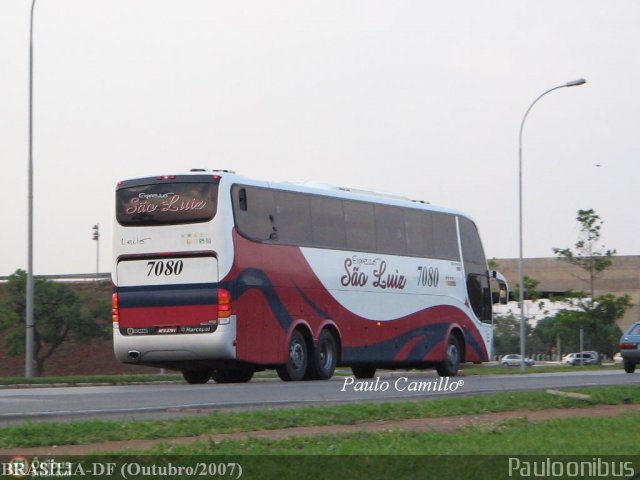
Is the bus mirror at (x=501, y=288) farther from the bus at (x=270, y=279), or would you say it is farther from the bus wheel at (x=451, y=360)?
the bus at (x=270, y=279)

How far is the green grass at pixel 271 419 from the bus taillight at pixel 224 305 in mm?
7046

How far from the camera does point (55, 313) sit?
172ft

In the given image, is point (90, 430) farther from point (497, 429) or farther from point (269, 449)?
point (497, 429)

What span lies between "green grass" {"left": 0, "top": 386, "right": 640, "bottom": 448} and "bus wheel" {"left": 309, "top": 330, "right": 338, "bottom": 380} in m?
8.41

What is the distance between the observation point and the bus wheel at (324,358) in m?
25.2

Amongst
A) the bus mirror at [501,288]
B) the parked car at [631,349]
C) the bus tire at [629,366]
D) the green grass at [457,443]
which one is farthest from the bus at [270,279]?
the green grass at [457,443]

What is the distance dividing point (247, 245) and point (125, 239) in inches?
91.7

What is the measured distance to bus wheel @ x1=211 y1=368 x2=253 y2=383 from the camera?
27031 mm

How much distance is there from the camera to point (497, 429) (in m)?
11.9

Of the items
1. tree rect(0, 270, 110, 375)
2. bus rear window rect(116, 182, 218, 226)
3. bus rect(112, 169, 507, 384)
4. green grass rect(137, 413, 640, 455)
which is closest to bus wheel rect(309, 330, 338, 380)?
bus rect(112, 169, 507, 384)

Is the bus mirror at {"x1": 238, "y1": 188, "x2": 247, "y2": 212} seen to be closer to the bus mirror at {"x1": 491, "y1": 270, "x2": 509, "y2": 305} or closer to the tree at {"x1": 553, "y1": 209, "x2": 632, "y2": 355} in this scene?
the bus mirror at {"x1": 491, "y1": 270, "x2": 509, "y2": 305}

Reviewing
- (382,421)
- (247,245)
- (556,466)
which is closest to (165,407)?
(382,421)

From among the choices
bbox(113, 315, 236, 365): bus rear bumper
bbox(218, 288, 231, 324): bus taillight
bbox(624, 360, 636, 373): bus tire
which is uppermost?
bbox(218, 288, 231, 324): bus taillight

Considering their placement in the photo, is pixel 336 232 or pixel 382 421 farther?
pixel 336 232
